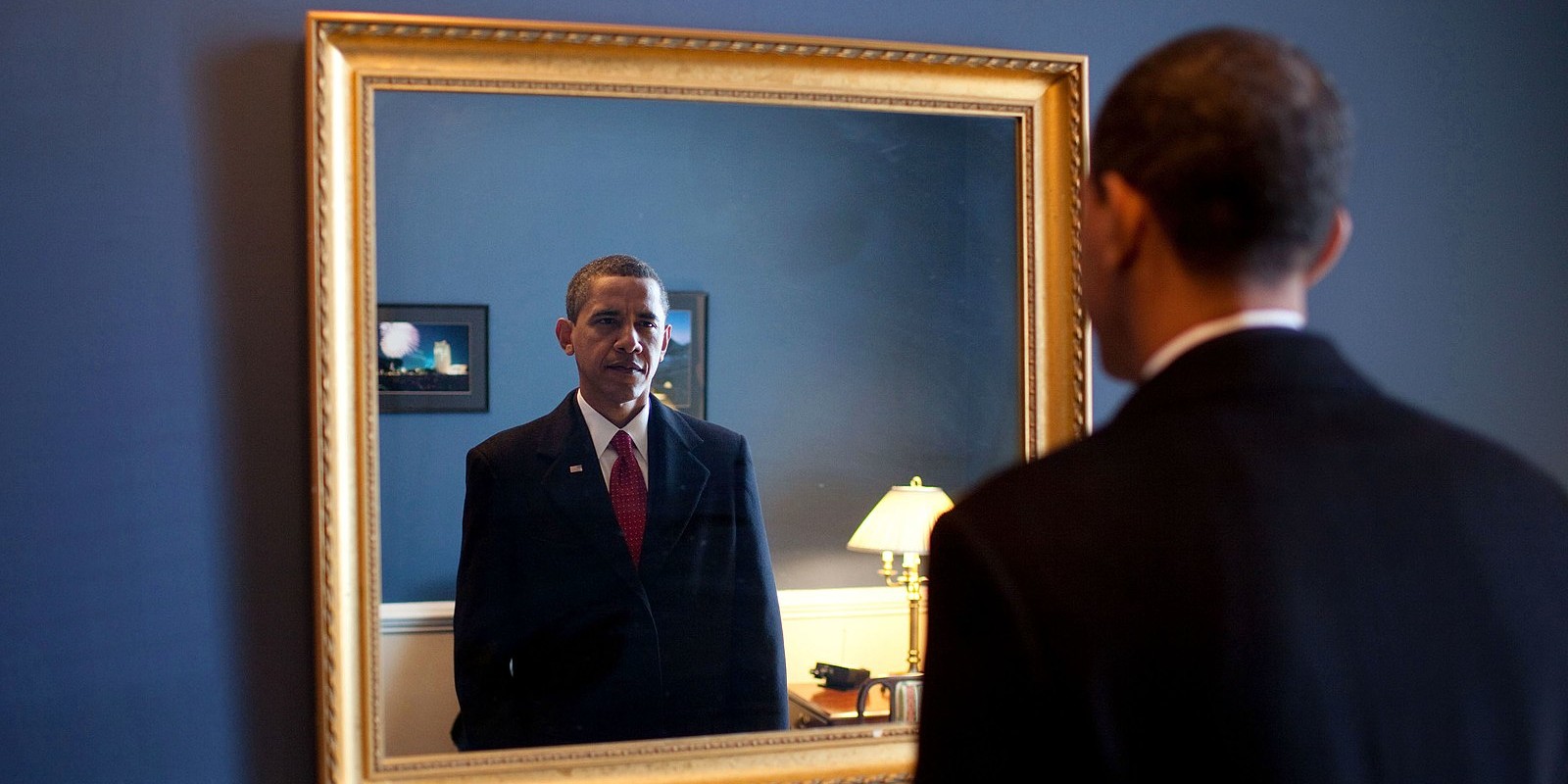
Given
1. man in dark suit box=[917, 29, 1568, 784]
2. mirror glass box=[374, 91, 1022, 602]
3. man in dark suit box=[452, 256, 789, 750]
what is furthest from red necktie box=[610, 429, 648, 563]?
man in dark suit box=[917, 29, 1568, 784]

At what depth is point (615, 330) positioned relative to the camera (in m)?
2.01

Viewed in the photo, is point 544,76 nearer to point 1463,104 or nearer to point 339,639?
point 339,639

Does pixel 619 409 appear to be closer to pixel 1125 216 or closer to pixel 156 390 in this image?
pixel 156 390

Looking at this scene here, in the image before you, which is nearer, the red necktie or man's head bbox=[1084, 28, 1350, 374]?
man's head bbox=[1084, 28, 1350, 374]

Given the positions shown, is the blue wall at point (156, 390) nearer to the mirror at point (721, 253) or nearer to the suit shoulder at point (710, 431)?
the mirror at point (721, 253)

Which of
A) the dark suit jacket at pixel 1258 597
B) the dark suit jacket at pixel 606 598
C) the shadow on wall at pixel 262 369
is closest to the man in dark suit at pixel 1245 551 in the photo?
the dark suit jacket at pixel 1258 597

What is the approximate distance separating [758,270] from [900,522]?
50 cm

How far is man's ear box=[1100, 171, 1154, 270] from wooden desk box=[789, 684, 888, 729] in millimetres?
1265

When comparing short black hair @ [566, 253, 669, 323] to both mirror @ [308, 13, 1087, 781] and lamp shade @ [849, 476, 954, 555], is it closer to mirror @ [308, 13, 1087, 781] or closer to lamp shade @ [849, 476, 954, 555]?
mirror @ [308, 13, 1087, 781]

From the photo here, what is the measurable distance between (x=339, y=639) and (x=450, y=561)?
0.20 m

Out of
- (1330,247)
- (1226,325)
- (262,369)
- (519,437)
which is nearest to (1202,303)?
(1226,325)

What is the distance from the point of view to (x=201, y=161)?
1917 millimetres

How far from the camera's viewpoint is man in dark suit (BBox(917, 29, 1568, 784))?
0.89 meters

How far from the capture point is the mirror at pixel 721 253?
192 cm
